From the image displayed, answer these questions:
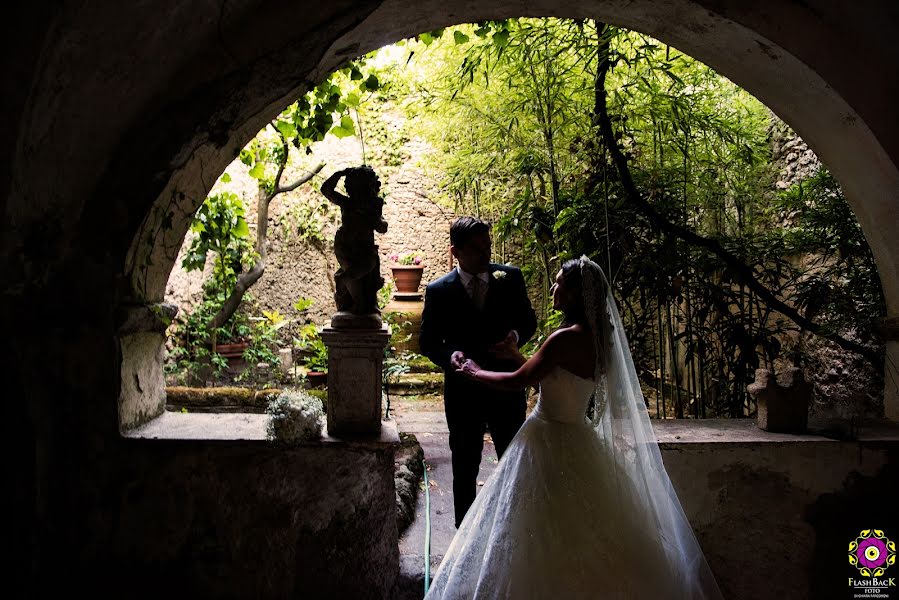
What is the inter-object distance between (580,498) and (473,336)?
0.90 m

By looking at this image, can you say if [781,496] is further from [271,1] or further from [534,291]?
[534,291]

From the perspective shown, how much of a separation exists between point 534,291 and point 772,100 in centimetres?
626

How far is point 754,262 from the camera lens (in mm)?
3598

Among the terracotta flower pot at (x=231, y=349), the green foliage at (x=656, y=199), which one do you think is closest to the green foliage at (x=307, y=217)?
the terracotta flower pot at (x=231, y=349)

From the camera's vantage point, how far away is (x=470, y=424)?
2695 mm

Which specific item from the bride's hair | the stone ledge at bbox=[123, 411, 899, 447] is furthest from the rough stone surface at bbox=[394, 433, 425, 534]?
the bride's hair

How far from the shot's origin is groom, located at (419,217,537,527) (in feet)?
8.83

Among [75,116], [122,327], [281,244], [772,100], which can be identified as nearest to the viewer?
[75,116]

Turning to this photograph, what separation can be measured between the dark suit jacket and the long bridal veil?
1.81ft

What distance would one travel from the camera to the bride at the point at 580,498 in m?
1.99

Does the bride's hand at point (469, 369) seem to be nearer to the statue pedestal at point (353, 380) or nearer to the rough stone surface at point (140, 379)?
the statue pedestal at point (353, 380)

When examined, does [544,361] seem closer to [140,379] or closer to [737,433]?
[737,433]

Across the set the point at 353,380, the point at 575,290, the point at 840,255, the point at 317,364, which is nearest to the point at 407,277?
the point at 317,364

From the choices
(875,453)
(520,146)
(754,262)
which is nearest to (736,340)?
(754,262)
